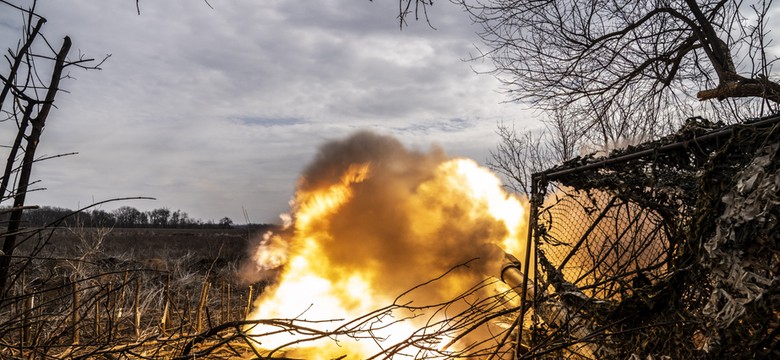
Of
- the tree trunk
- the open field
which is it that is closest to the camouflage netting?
the open field

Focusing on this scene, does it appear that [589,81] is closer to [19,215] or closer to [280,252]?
[280,252]

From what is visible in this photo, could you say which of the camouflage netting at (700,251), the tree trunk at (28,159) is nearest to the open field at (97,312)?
the tree trunk at (28,159)

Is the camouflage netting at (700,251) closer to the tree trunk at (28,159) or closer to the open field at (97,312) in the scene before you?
the open field at (97,312)

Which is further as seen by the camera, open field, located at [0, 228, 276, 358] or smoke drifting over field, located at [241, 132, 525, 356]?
smoke drifting over field, located at [241, 132, 525, 356]

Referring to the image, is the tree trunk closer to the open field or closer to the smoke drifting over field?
the open field

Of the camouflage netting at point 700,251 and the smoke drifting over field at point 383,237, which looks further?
the smoke drifting over field at point 383,237

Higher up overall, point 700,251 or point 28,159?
point 28,159

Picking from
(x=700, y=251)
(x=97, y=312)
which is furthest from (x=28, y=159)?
(x=700, y=251)

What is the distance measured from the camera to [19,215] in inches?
98.0

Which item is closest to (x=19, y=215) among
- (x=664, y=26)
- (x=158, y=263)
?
(x=664, y=26)

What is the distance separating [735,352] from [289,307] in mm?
6998

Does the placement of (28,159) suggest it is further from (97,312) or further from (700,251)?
(700,251)

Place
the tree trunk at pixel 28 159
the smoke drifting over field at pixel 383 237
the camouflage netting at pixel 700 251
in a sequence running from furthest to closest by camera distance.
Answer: the smoke drifting over field at pixel 383 237
the tree trunk at pixel 28 159
the camouflage netting at pixel 700 251

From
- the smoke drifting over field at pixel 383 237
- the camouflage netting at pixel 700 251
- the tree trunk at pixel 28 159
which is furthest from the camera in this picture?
the smoke drifting over field at pixel 383 237
